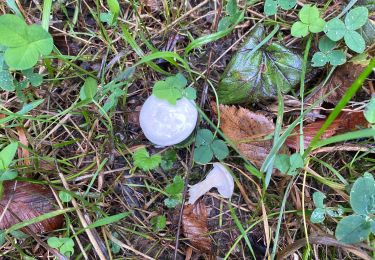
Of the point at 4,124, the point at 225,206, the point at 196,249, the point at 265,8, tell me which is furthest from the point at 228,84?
the point at 4,124

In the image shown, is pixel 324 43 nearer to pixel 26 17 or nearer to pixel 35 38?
pixel 35 38

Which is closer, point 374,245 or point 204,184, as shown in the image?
point 374,245

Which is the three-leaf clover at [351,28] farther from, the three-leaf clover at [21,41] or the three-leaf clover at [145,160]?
the three-leaf clover at [21,41]

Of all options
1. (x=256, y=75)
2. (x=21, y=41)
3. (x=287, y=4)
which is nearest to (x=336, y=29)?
(x=287, y=4)

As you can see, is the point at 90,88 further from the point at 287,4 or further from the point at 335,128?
the point at 335,128

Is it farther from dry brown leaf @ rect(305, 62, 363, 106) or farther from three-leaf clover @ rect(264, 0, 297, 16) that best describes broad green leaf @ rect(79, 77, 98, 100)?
dry brown leaf @ rect(305, 62, 363, 106)

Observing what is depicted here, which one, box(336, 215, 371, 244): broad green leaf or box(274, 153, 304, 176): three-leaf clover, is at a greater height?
box(274, 153, 304, 176): three-leaf clover

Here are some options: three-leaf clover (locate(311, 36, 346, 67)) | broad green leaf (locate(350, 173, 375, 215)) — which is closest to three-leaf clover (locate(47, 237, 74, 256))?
Answer: broad green leaf (locate(350, 173, 375, 215))
